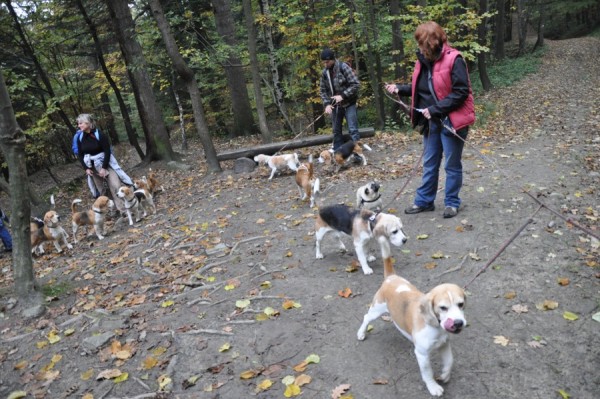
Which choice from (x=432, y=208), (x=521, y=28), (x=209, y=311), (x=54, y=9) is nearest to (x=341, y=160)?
(x=432, y=208)

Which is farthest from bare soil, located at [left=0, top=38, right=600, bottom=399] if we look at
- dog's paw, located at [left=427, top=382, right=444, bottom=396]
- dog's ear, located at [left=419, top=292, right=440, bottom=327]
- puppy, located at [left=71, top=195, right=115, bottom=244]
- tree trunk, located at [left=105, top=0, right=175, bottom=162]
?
tree trunk, located at [left=105, top=0, right=175, bottom=162]

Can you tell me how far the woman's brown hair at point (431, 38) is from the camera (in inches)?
202

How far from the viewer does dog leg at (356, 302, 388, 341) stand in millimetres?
3660

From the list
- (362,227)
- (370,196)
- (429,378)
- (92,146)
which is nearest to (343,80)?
(370,196)

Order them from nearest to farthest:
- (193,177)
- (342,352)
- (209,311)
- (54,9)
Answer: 1. (342,352)
2. (209,311)
3. (193,177)
4. (54,9)

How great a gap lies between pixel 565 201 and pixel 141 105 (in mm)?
13705

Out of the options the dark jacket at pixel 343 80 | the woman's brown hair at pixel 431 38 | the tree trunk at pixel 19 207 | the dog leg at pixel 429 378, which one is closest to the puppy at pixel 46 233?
the tree trunk at pixel 19 207

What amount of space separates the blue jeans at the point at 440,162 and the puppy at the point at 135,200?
639 cm

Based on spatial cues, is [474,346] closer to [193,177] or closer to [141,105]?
[193,177]

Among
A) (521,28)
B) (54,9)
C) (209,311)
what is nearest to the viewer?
(209,311)

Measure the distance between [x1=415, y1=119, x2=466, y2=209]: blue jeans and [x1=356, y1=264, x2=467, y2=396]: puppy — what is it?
271 centimetres

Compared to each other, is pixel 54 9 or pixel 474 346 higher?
pixel 54 9

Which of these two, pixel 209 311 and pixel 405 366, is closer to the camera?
pixel 405 366

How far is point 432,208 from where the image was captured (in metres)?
6.49
